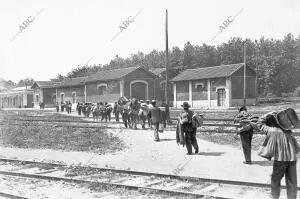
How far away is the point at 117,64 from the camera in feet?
360

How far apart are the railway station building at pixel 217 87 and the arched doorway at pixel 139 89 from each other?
3.88 meters

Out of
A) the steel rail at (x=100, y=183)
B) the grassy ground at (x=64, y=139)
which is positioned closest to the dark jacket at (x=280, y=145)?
the steel rail at (x=100, y=183)

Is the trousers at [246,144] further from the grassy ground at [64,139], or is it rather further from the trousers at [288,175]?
the grassy ground at [64,139]

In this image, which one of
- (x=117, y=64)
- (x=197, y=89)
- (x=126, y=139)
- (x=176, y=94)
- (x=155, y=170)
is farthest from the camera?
(x=117, y=64)

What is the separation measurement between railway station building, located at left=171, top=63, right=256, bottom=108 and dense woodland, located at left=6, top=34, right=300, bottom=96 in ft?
43.3

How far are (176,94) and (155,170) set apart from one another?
37.5 m

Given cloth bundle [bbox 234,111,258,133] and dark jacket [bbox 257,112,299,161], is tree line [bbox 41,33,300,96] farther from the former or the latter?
dark jacket [bbox 257,112,299,161]

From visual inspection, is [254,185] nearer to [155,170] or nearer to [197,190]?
[197,190]

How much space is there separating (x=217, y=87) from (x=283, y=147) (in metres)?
35.7

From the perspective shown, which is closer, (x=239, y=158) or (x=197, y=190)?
(x=197, y=190)

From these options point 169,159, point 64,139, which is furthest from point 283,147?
point 64,139

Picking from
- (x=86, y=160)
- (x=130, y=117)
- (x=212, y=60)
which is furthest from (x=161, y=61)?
(x=86, y=160)

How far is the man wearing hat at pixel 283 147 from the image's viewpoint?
20.8ft

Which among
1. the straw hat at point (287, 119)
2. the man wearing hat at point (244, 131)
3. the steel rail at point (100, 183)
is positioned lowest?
the steel rail at point (100, 183)
